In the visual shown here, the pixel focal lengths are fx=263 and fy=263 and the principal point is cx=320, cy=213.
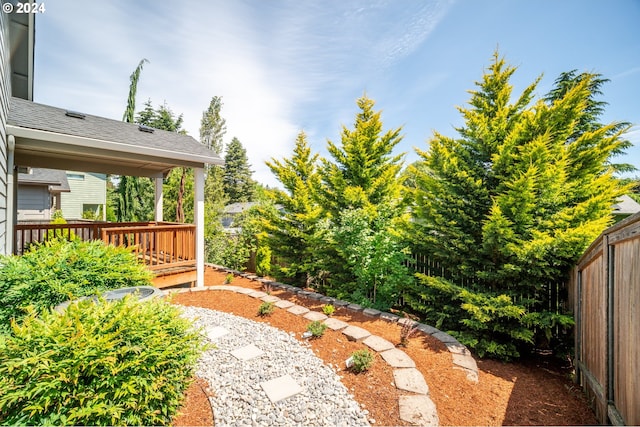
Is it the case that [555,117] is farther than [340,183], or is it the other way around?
[340,183]

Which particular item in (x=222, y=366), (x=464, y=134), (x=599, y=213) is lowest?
(x=222, y=366)

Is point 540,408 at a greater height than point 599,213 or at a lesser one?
lesser

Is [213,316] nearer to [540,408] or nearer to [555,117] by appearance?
[540,408]

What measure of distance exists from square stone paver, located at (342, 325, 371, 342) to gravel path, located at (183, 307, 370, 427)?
2.03 feet

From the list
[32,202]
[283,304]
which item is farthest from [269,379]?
[32,202]

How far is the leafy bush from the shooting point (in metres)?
2.68

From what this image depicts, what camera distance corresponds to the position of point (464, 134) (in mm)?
4410

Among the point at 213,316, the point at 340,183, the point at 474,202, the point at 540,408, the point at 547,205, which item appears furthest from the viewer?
the point at 340,183

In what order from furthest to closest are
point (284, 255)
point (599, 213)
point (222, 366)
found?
point (284, 255) → point (599, 213) → point (222, 366)

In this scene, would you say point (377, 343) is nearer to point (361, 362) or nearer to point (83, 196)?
point (361, 362)

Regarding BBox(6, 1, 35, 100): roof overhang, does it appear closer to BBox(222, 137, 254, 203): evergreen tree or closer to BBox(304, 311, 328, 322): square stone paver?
BBox(304, 311, 328, 322): square stone paver

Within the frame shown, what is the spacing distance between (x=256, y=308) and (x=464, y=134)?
4.76 m

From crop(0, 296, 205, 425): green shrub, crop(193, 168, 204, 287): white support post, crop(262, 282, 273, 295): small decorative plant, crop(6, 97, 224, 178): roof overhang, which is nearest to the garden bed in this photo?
crop(0, 296, 205, 425): green shrub

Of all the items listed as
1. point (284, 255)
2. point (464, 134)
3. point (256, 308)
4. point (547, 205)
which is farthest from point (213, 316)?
point (547, 205)
